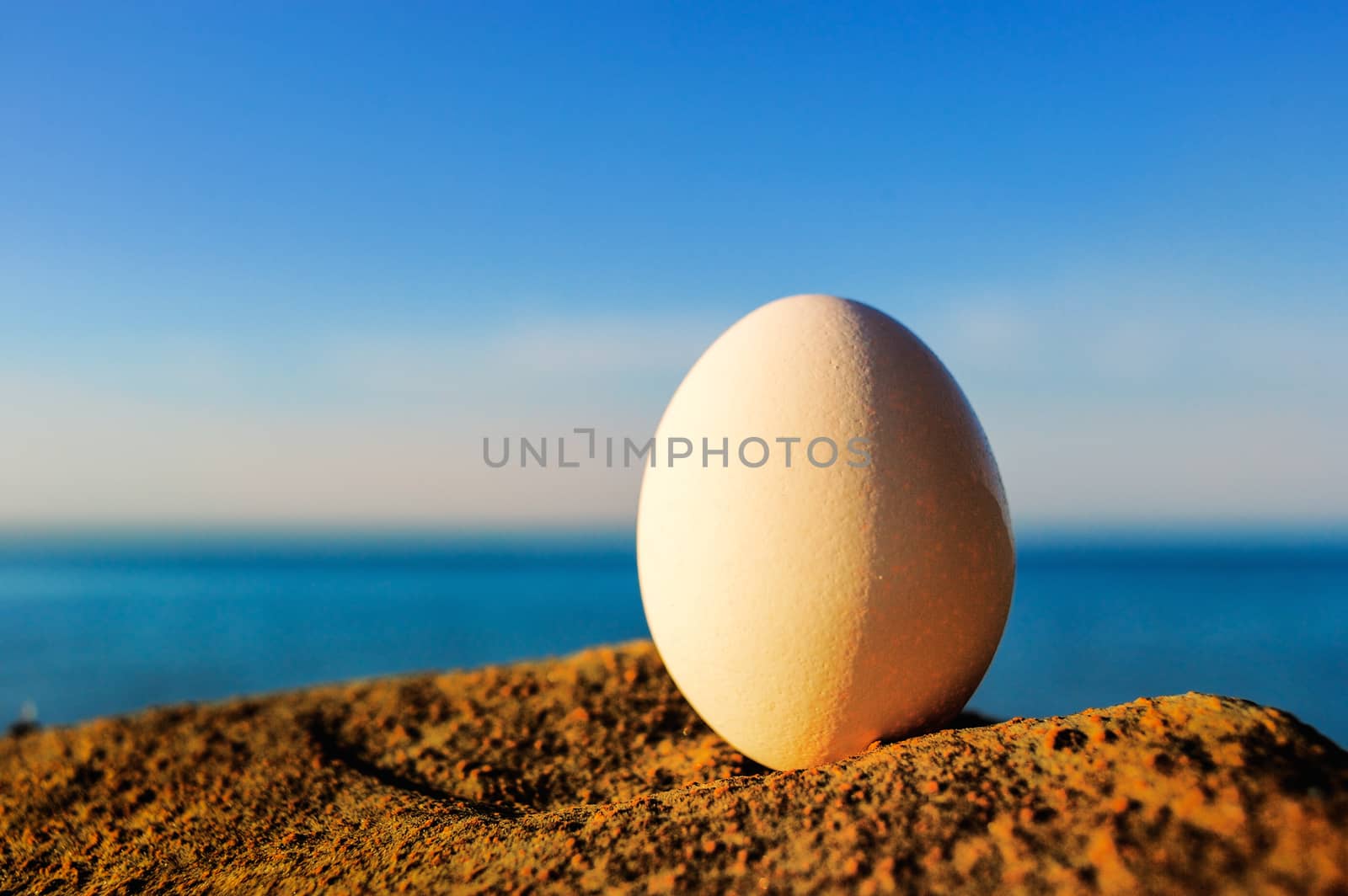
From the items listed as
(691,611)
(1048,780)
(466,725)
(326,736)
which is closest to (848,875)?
(1048,780)

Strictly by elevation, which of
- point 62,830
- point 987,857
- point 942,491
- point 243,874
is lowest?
point 62,830

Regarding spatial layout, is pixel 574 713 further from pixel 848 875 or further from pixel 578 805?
pixel 848 875

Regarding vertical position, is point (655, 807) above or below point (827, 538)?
below

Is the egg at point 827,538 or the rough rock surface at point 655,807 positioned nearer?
the rough rock surface at point 655,807

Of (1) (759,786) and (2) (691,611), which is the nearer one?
(1) (759,786)

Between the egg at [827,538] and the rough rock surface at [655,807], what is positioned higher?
the egg at [827,538]
